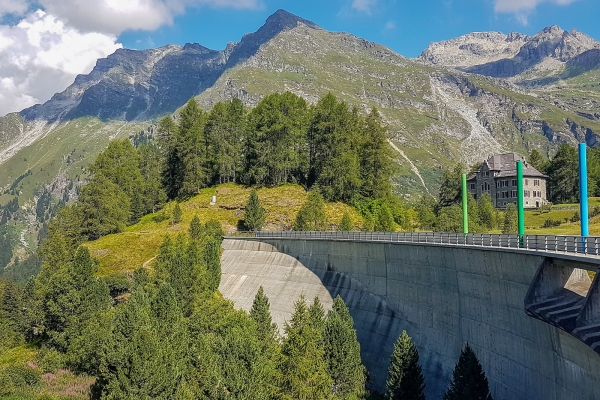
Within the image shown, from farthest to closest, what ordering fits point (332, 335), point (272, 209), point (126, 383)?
point (272, 209)
point (332, 335)
point (126, 383)

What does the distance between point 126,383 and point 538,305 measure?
2619cm

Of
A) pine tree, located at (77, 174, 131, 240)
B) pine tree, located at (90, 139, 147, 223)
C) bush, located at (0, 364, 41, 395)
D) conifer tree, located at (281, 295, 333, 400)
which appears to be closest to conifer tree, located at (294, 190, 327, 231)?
pine tree, located at (77, 174, 131, 240)

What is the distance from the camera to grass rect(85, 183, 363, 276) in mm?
77375

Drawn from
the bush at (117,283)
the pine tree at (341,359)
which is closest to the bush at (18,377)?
the bush at (117,283)

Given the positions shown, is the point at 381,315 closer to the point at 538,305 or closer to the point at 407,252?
the point at 407,252

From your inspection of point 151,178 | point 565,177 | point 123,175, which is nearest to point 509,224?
point 565,177

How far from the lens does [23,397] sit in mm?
42188

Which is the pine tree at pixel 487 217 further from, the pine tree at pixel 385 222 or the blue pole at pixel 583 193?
the blue pole at pixel 583 193

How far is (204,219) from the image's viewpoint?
89.2m

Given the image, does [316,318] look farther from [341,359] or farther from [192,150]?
[192,150]

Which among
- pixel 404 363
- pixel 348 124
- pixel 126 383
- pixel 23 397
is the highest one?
pixel 348 124

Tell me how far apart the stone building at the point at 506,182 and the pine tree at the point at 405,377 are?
98.7 metres

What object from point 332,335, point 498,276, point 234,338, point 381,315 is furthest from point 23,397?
point 498,276

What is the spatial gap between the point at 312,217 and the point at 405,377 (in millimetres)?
46806
